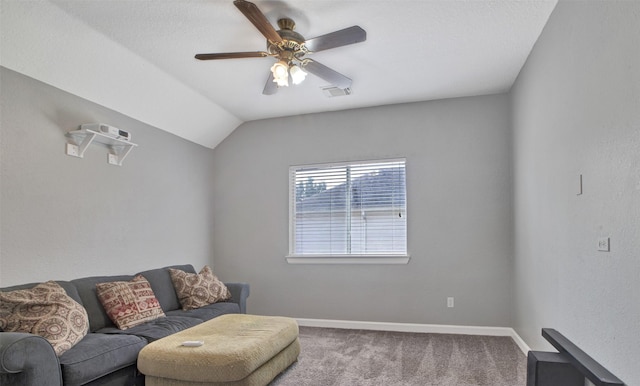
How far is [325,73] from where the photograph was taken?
304 centimetres

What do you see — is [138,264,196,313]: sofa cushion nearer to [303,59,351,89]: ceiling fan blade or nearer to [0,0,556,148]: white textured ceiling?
[0,0,556,148]: white textured ceiling

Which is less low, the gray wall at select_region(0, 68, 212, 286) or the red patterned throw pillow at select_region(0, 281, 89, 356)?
the gray wall at select_region(0, 68, 212, 286)

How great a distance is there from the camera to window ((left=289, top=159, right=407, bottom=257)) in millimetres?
4680

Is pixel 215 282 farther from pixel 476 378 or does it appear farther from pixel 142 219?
pixel 476 378

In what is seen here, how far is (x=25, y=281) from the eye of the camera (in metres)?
2.89

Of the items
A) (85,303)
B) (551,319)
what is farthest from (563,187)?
(85,303)

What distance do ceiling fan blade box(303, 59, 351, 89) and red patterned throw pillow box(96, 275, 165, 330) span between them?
2329 mm

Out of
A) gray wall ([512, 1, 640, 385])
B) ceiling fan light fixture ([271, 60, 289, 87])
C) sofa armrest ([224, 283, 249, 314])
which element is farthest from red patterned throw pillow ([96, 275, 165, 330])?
gray wall ([512, 1, 640, 385])

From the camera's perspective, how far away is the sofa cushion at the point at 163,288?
3.71m

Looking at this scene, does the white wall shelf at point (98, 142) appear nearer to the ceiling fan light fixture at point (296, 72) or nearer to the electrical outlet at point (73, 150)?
the electrical outlet at point (73, 150)

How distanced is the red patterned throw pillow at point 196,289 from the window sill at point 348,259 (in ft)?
3.55

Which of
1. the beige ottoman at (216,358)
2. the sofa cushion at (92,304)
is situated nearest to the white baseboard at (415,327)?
the beige ottoman at (216,358)

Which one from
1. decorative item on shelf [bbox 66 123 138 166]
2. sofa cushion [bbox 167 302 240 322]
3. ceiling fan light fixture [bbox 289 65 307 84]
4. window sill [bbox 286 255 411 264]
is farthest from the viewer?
window sill [bbox 286 255 411 264]

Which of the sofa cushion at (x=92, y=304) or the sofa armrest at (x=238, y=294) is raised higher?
the sofa cushion at (x=92, y=304)
